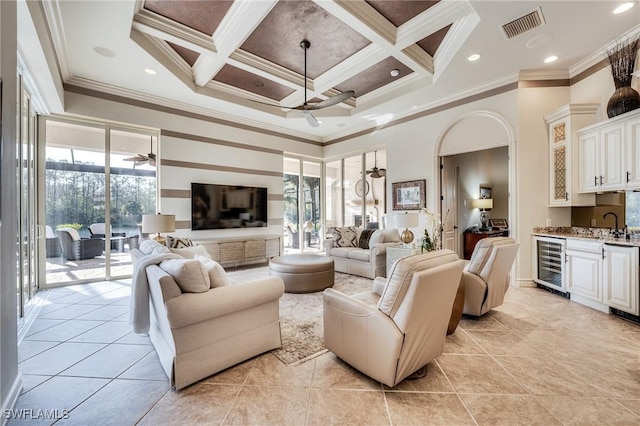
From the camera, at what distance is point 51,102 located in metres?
3.98

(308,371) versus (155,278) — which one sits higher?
(155,278)

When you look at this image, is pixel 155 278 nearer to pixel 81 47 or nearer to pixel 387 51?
pixel 81 47

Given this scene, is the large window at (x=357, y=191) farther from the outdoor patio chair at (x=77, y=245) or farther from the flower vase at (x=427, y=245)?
the outdoor patio chair at (x=77, y=245)

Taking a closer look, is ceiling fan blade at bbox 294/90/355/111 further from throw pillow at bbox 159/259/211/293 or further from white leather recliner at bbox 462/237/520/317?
throw pillow at bbox 159/259/211/293

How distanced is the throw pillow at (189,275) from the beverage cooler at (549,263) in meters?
4.57

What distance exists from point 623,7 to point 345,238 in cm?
473

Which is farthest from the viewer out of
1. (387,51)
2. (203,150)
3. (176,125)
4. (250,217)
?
(250,217)

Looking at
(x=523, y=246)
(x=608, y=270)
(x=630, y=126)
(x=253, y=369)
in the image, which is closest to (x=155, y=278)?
(x=253, y=369)

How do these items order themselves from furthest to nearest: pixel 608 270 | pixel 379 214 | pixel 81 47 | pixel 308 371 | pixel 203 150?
pixel 379 214, pixel 203 150, pixel 81 47, pixel 608 270, pixel 308 371

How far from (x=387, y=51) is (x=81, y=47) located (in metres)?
4.04

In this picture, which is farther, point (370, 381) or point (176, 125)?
point (176, 125)

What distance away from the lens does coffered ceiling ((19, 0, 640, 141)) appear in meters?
2.96

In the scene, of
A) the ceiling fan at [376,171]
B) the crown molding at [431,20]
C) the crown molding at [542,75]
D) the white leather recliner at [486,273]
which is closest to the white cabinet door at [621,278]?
the white leather recliner at [486,273]

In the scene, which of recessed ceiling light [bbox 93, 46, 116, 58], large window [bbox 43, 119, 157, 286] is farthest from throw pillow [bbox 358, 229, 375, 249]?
recessed ceiling light [bbox 93, 46, 116, 58]
